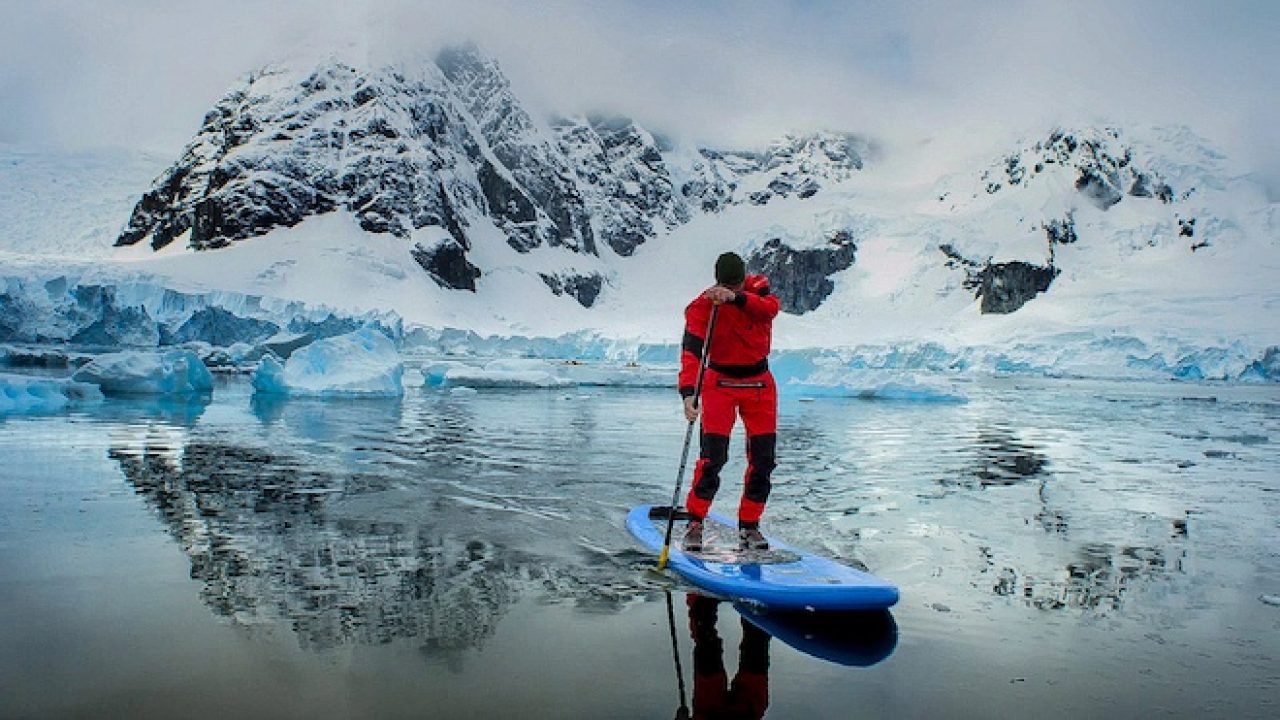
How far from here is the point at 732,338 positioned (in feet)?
18.2

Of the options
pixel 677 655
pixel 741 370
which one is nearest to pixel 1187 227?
pixel 741 370

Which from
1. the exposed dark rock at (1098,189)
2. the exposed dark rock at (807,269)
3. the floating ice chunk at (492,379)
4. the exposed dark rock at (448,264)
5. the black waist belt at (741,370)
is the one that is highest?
the exposed dark rock at (1098,189)

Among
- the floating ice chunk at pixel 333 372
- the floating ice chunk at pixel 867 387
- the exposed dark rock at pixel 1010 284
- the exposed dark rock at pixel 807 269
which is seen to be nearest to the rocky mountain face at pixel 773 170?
the exposed dark rock at pixel 807 269

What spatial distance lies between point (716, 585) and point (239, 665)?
7.41 ft

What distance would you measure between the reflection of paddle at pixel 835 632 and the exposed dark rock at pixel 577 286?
357 feet

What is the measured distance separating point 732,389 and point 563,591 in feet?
5.75

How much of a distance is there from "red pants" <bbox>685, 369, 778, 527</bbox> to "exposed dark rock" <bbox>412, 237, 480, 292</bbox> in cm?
9189

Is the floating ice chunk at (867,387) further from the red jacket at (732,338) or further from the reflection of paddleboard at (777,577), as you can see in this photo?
the reflection of paddleboard at (777,577)

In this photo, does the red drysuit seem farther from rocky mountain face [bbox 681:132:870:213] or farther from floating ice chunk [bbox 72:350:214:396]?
rocky mountain face [bbox 681:132:870:213]

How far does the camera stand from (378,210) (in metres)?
95.5

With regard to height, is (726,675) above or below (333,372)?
below

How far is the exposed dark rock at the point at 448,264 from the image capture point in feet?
312

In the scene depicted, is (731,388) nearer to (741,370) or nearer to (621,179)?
(741,370)

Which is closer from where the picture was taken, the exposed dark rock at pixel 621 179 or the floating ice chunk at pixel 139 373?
the floating ice chunk at pixel 139 373
